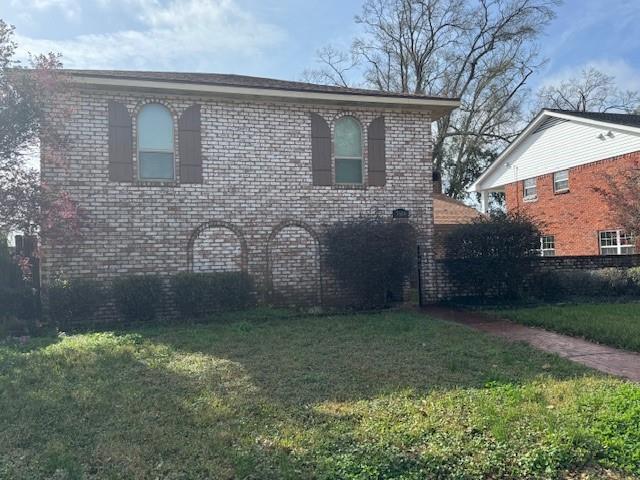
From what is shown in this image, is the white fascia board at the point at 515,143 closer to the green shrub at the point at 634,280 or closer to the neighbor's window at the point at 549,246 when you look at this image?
the neighbor's window at the point at 549,246

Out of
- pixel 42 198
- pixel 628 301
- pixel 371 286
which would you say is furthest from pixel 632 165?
pixel 42 198

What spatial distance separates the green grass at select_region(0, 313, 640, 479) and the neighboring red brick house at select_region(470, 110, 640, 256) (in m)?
12.3

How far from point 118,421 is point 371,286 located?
23.6ft

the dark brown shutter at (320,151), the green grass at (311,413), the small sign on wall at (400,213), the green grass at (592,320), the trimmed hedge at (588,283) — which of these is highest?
the dark brown shutter at (320,151)

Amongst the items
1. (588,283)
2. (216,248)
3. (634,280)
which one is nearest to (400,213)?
(216,248)

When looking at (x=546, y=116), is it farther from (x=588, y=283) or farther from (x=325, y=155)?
(x=325, y=155)

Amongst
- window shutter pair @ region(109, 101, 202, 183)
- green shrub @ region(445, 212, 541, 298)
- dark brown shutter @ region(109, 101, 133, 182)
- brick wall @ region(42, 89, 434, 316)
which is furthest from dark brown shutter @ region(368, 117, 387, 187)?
dark brown shutter @ region(109, 101, 133, 182)

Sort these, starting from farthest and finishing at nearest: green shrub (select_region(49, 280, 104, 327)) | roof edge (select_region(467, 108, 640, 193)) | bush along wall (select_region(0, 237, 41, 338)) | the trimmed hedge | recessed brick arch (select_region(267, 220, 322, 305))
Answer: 1. roof edge (select_region(467, 108, 640, 193))
2. the trimmed hedge
3. recessed brick arch (select_region(267, 220, 322, 305))
4. green shrub (select_region(49, 280, 104, 327))
5. bush along wall (select_region(0, 237, 41, 338))

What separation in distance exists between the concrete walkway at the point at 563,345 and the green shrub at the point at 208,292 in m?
4.00

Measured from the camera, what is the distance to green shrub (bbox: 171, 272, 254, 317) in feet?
32.3

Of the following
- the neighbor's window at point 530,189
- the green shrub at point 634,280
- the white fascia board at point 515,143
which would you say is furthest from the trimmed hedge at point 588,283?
the white fascia board at point 515,143

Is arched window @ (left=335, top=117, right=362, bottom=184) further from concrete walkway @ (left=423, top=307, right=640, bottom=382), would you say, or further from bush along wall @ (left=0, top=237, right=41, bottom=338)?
bush along wall @ (left=0, top=237, right=41, bottom=338)

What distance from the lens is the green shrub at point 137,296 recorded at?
9555 millimetres

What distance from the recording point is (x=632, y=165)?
17.0 metres
